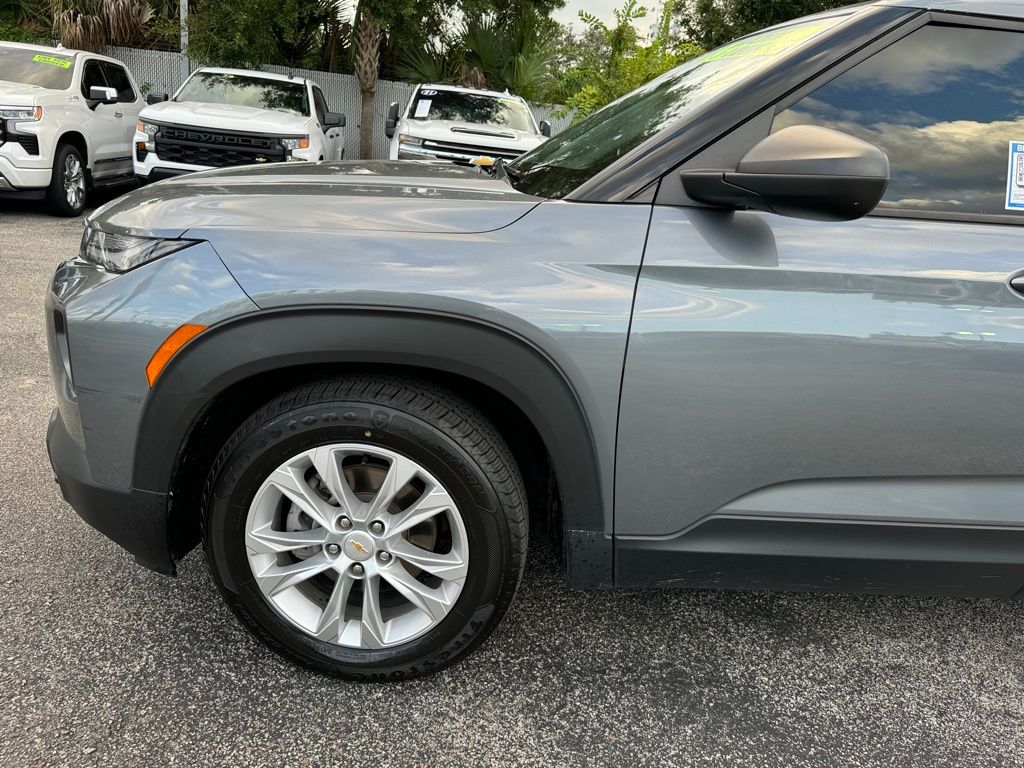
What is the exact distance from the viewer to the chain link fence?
15.1 m

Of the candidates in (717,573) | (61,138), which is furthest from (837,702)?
(61,138)

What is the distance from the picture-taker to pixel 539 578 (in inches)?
97.0

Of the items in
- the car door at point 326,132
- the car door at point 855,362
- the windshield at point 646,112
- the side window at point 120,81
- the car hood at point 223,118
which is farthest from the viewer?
the side window at point 120,81

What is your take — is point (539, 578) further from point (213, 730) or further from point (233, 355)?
point (233, 355)

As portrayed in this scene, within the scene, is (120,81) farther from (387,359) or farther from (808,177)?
(808,177)

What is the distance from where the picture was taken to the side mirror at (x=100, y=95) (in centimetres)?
870

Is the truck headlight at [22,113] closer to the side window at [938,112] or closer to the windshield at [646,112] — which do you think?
the windshield at [646,112]

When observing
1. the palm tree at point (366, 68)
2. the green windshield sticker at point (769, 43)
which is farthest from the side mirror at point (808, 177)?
the palm tree at point (366, 68)

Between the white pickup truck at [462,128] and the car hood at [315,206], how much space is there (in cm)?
640

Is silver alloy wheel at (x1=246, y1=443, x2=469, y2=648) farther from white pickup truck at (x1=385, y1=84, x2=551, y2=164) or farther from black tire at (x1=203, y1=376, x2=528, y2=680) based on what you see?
white pickup truck at (x1=385, y1=84, x2=551, y2=164)

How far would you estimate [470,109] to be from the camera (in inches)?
367

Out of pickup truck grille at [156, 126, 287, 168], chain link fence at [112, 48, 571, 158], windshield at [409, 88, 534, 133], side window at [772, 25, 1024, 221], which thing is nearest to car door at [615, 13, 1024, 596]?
side window at [772, 25, 1024, 221]

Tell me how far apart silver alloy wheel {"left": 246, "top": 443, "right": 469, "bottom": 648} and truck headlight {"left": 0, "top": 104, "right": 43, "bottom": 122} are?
7537 mm

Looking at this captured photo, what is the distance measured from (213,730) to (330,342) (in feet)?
3.01
